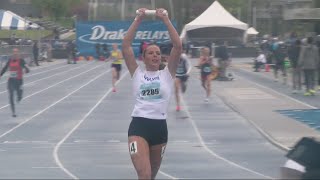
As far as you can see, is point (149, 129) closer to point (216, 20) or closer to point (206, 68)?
point (206, 68)

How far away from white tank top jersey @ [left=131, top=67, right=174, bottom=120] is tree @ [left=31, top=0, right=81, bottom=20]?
7576 cm

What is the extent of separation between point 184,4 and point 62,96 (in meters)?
56.2

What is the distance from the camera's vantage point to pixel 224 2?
104m

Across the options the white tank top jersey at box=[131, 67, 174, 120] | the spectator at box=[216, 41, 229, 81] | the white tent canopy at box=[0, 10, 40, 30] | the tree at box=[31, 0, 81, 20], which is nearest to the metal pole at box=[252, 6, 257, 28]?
the tree at box=[31, 0, 81, 20]

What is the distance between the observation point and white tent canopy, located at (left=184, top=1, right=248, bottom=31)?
74938mm

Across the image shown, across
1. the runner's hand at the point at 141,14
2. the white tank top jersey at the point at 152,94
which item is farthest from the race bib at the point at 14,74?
the white tank top jersey at the point at 152,94

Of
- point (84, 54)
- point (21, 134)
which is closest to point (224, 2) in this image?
point (84, 54)

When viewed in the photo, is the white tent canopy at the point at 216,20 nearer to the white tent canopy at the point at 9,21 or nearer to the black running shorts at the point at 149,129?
the white tent canopy at the point at 9,21

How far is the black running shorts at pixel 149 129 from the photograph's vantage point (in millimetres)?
8656

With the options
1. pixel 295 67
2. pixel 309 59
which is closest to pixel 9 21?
pixel 295 67

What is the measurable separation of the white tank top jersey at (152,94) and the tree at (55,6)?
7576cm

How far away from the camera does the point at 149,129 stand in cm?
868

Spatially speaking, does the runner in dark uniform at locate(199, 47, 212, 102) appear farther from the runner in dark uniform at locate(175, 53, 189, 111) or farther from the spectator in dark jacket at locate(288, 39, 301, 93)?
the spectator in dark jacket at locate(288, 39, 301, 93)

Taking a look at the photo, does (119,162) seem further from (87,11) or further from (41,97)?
(87,11)
